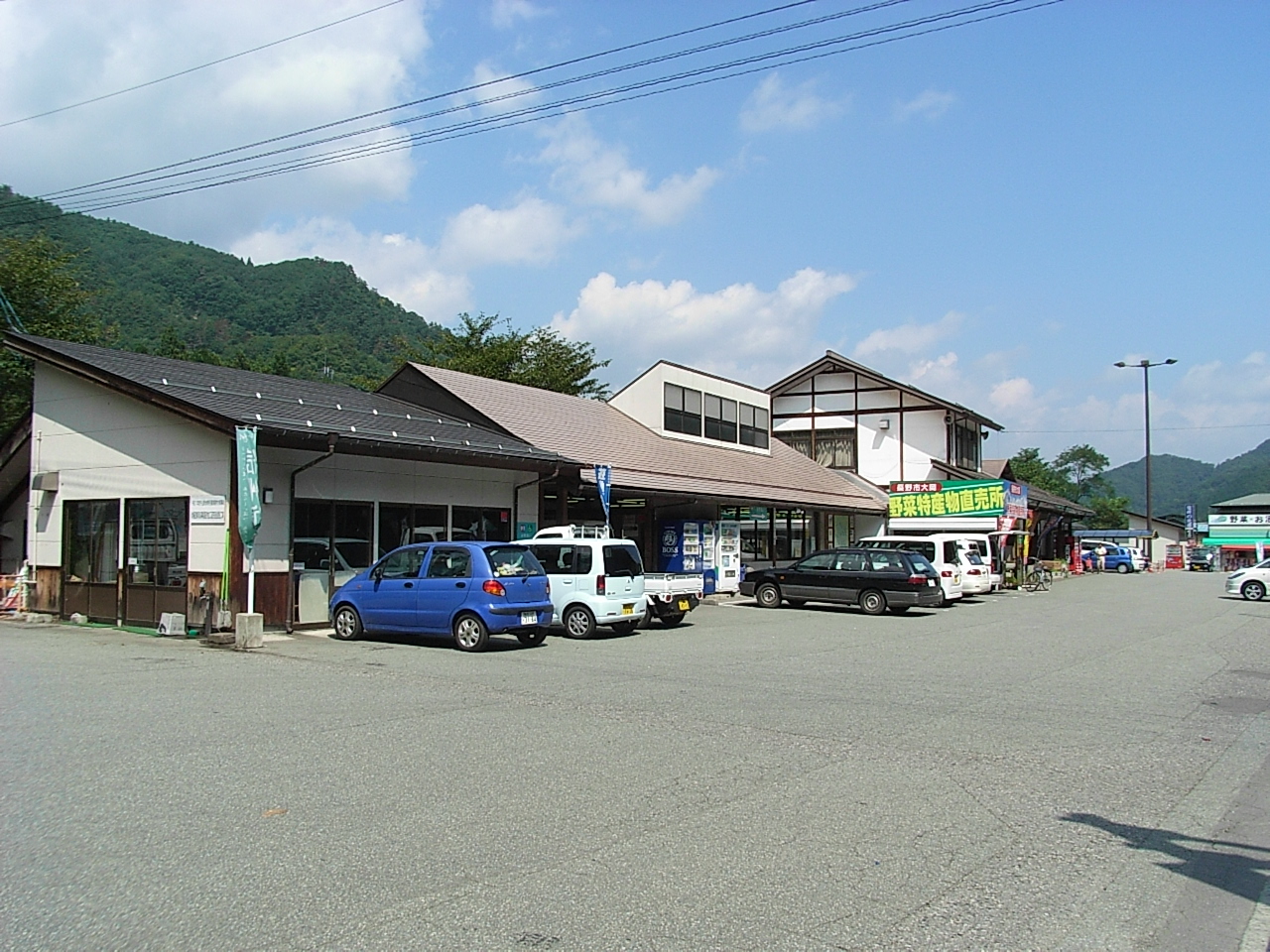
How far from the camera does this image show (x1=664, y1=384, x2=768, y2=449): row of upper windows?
104 ft

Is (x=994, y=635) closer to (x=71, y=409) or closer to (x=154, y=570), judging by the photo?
(x=154, y=570)

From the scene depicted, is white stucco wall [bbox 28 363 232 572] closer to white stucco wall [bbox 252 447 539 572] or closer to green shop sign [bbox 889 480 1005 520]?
white stucco wall [bbox 252 447 539 572]

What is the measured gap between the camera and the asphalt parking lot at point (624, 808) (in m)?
4.48

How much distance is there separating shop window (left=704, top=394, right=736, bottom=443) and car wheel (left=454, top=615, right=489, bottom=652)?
20.1m

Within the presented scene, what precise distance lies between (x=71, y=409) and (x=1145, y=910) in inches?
760

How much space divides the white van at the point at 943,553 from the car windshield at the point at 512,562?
47.3ft

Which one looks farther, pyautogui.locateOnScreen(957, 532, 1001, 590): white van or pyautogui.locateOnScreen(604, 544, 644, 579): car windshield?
pyautogui.locateOnScreen(957, 532, 1001, 590): white van

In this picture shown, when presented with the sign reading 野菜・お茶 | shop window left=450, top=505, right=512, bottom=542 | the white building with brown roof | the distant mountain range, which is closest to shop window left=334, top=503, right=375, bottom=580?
shop window left=450, top=505, right=512, bottom=542

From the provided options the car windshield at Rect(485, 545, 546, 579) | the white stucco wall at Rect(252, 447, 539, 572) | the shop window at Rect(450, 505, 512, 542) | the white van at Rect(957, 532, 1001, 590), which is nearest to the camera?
the car windshield at Rect(485, 545, 546, 579)

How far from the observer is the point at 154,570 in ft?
55.7

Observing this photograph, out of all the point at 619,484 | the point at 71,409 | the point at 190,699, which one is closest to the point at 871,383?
the point at 619,484

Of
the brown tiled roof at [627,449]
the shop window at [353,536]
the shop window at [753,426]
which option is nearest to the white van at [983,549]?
the brown tiled roof at [627,449]

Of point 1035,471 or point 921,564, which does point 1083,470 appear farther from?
point 921,564

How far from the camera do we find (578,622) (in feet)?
54.7
